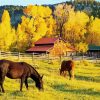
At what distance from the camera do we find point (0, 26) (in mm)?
66500

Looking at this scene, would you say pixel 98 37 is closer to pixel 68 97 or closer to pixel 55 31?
pixel 55 31

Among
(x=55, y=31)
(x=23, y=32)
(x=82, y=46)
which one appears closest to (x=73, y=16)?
(x=55, y=31)

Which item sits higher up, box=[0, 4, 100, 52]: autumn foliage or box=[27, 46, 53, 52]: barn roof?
box=[0, 4, 100, 52]: autumn foliage

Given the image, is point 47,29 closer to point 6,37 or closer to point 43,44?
point 43,44

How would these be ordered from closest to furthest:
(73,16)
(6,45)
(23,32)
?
(6,45), (23,32), (73,16)

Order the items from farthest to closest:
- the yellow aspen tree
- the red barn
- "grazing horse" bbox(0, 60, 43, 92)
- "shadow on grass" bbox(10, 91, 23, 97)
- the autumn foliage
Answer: the red barn, the autumn foliage, the yellow aspen tree, "grazing horse" bbox(0, 60, 43, 92), "shadow on grass" bbox(10, 91, 23, 97)

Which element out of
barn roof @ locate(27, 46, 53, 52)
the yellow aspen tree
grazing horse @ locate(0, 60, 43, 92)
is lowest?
barn roof @ locate(27, 46, 53, 52)

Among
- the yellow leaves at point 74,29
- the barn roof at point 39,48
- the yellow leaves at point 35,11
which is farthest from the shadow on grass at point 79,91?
the yellow leaves at point 74,29

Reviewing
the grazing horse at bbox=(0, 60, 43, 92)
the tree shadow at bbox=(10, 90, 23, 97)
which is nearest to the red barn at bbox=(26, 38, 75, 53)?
the grazing horse at bbox=(0, 60, 43, 92)

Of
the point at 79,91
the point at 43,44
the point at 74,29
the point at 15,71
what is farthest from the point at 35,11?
the point at 15,71

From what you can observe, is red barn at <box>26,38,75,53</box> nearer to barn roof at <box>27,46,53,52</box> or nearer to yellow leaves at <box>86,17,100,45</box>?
barn roof at <box>27,46,53,52</box>

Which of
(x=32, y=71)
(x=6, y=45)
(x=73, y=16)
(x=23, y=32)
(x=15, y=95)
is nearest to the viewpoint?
(x=15, y=95)

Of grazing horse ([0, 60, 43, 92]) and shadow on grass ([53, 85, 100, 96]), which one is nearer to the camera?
grazing horse ([0, 60, 43, 92])

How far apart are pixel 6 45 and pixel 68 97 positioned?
4928cm
